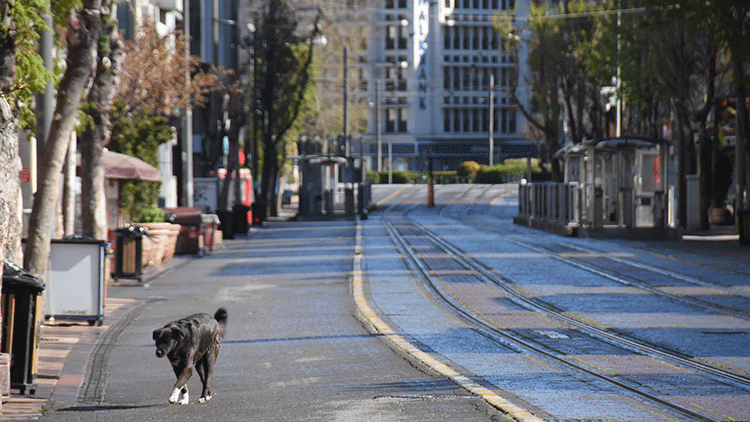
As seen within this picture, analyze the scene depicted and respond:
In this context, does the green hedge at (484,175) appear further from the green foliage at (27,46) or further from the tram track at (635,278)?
the green foliage at (27,46)

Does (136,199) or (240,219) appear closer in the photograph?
(136,199)

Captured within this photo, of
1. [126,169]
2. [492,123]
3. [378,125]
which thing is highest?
[492,123]

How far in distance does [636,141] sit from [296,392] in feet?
77.2

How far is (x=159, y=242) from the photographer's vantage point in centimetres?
2428

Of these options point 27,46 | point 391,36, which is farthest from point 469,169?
point 27,46

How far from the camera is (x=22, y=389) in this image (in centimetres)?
899

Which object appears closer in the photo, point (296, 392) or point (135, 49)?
point (296, 392)

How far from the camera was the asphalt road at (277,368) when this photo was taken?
788cm

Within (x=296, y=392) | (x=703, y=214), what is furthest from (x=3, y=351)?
(x=703, y=214)

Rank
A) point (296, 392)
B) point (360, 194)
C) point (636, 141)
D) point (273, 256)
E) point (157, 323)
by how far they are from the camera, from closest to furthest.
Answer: point (296, 392)
point (157, 323)
point (273, 256)
point (636, 141)
point (360, 194)

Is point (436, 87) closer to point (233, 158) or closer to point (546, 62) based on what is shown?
point (546, 62)

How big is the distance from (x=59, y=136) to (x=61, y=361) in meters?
3.30

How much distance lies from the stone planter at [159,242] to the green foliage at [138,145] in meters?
0.48

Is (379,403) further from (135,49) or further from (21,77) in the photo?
(135,49)
